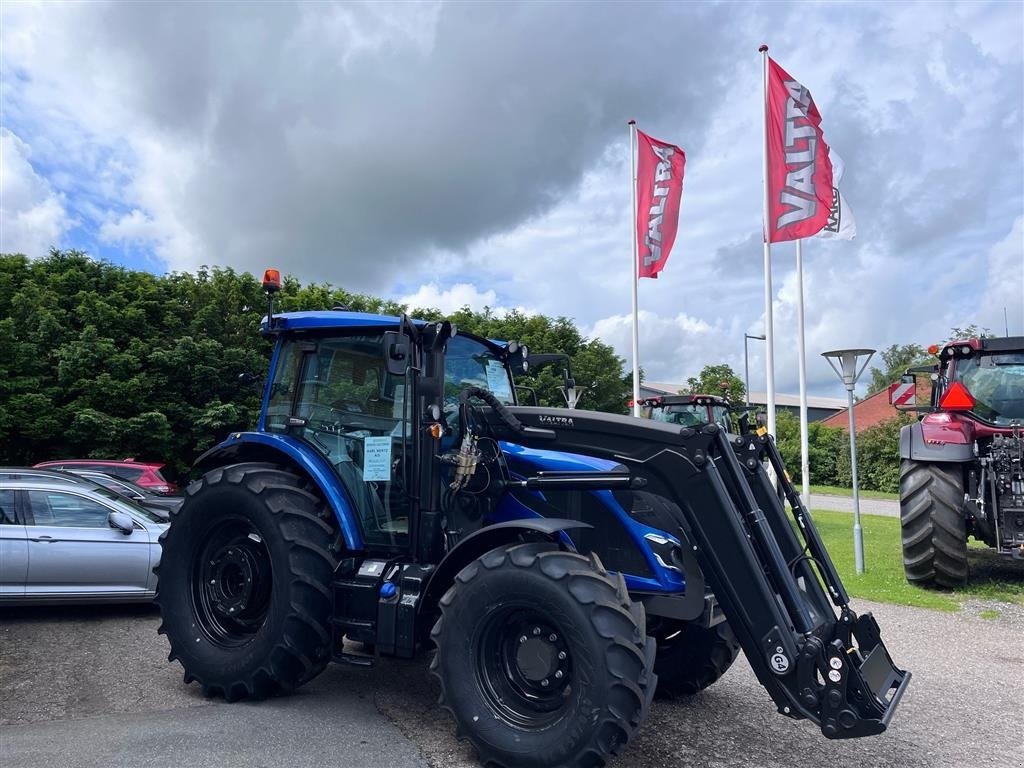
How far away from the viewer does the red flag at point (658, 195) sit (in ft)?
56.9

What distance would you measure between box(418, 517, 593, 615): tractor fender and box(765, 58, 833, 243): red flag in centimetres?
1147

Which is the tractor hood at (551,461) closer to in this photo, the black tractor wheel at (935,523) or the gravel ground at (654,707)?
the gravel ground at (654,707)

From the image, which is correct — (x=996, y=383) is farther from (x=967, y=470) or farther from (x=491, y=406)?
(x=491, y=406)

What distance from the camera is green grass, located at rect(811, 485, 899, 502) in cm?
2878

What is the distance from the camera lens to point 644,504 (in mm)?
4402

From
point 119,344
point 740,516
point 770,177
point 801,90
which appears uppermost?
point 801,90

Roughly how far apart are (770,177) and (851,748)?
12.0 m

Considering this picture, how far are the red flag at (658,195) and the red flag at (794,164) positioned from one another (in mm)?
3043

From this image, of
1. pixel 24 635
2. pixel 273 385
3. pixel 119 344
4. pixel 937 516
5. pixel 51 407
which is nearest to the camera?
pixel 273 385

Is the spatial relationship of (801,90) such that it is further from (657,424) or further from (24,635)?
(24,635)

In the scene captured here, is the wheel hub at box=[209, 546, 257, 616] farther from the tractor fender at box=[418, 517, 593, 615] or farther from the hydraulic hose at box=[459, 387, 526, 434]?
the hydraulic hose at box=[459, 387, 526, 434]

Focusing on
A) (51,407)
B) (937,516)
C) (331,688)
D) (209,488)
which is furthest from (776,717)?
(51,407)

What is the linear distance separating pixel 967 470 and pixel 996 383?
3.97 feet

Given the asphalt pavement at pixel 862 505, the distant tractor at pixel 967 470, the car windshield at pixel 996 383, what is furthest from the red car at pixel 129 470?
the asphalt pavement at pixel 862 505
